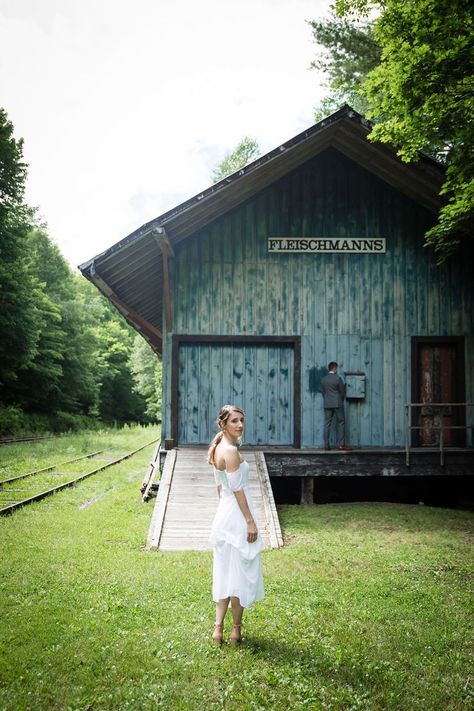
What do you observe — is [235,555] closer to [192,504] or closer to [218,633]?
[218,633]

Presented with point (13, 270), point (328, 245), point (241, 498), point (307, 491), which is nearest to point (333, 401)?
point (307, 491)

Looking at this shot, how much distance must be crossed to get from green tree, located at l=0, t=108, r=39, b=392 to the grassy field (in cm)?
1939

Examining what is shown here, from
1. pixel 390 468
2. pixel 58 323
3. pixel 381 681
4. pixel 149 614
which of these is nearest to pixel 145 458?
pixel 390 468

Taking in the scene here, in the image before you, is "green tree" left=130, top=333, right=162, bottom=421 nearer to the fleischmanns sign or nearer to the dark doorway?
the fleischmanns sign

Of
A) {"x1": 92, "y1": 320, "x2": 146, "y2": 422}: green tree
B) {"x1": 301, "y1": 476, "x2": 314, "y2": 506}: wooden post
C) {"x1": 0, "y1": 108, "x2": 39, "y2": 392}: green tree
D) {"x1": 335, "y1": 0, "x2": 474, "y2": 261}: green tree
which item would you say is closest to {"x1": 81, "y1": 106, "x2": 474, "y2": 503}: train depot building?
{"x1": 301, "y1": 476, "x2": 314, "y2": 506}: wooden post

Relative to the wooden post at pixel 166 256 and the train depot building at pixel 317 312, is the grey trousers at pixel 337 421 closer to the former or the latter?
the train depot building at pixel 317 312

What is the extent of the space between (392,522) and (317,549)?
2.35m

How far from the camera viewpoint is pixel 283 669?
4020mm

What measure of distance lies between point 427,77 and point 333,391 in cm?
576

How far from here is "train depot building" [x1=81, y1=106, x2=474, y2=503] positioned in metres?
12.1

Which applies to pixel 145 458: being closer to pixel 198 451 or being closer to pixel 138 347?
pixel 198 451

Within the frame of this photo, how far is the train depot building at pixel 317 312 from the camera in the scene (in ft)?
39.7

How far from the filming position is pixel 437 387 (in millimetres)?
12344

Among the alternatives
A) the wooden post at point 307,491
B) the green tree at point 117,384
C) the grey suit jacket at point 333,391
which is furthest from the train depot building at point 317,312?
the green tree at point 117,384
